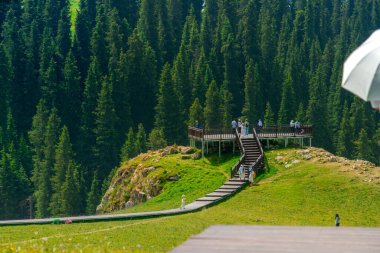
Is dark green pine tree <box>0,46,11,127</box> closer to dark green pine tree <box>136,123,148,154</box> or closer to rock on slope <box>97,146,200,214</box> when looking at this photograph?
dark green pine tree <box>136,123,148,154</box>

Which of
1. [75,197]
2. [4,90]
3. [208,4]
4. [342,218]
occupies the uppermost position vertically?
[208,4]

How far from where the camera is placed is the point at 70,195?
99.1 m

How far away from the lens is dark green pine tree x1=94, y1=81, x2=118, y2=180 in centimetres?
11762

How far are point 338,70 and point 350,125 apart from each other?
107 feet

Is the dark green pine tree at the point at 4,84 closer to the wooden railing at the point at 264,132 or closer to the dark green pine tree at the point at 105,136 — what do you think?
the dark green pine tree at the point at 105,136

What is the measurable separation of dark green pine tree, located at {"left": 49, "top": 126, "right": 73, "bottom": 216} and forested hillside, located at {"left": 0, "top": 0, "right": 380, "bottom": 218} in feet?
0.54

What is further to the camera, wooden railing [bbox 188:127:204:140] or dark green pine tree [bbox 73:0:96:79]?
dark green pine tree [bbox 73:0:96:79]

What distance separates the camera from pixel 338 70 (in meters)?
152

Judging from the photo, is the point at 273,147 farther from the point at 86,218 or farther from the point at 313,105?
the point at 313,105

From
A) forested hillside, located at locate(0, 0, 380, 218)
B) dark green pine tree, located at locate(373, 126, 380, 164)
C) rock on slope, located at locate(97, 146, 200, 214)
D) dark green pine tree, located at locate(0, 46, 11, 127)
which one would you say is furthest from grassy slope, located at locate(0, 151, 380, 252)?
dark green pine tree, located at locate(0, 46, 11, 127)

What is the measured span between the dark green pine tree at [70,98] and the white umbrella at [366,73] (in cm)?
12302

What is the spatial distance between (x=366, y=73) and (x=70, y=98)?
126 meters

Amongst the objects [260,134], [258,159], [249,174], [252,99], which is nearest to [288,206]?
[249,174]

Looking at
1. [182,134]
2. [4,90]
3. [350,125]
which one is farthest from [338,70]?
[4,90]
